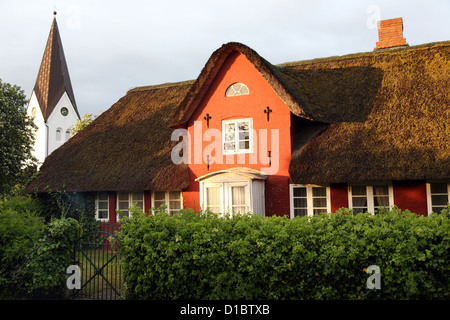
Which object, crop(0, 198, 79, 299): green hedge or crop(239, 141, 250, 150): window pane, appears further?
crop(239, 141, 250, 150): window pane

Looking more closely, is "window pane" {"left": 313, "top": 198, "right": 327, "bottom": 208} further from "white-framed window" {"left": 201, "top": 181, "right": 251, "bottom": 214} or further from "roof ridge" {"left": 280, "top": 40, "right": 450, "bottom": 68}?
"roof ridge" {"left": 280, "top": 40, "right": 450, "bottom": 68}

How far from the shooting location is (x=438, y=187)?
1098 centimetres

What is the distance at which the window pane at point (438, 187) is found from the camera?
1093cm

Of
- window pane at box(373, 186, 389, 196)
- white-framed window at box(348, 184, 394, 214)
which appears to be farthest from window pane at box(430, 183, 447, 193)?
window pane at box(373, 186, 389, 196)

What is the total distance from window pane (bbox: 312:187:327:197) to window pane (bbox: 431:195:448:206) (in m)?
2.94

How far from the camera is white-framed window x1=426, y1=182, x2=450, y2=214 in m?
10.9

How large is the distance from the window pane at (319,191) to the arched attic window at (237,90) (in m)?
3.87

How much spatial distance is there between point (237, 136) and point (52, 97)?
35.2 m

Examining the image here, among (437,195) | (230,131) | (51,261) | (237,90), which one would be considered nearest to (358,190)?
(437,195)

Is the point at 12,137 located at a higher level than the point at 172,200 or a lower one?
higher

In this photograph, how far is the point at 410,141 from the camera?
10852 mm

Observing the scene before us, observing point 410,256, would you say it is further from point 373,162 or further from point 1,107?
point 1,107

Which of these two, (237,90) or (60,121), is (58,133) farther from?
(237,90)
